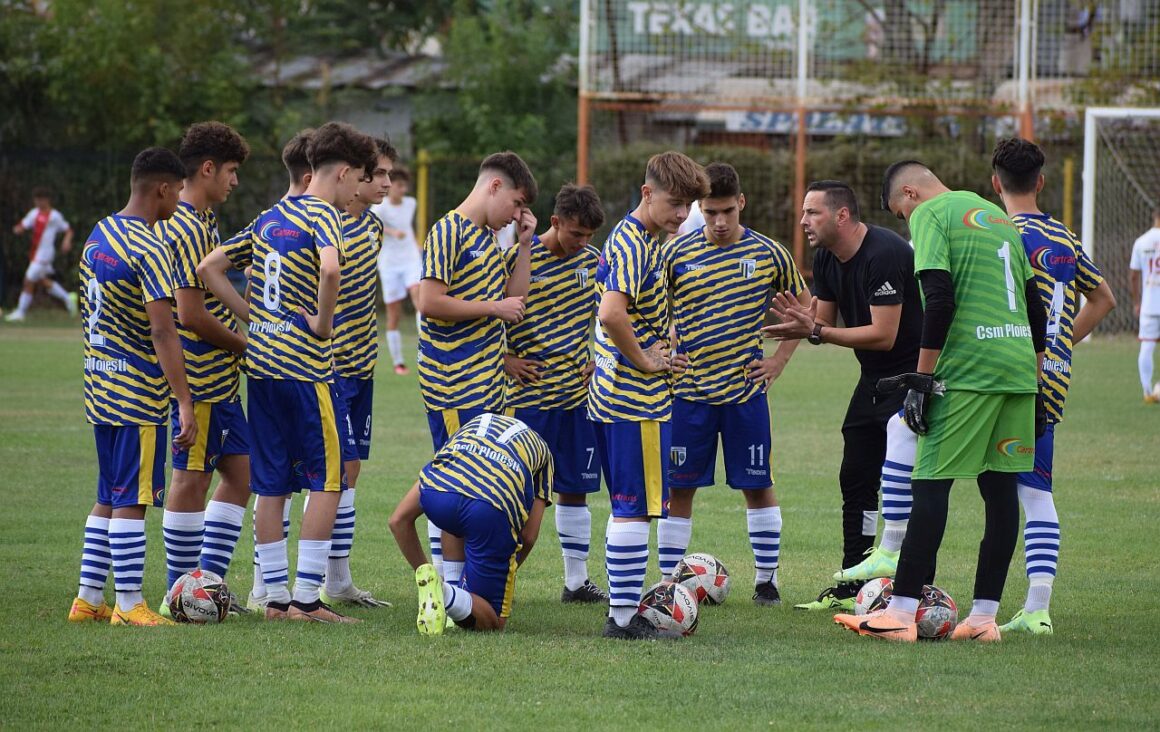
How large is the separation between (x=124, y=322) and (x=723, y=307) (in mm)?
2999

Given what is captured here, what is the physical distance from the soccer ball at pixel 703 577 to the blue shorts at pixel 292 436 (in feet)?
6.04

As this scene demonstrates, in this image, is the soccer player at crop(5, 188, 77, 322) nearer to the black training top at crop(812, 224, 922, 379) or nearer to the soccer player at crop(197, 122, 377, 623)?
the soccer player at crop(197, 122, 377, 623)

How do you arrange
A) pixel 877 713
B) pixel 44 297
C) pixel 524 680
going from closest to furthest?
pixel 877 713 < pixel 524 680 < pixel 44 297

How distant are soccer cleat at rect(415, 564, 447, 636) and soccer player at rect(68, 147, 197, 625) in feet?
4.11

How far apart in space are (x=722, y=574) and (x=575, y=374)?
4.32 ft

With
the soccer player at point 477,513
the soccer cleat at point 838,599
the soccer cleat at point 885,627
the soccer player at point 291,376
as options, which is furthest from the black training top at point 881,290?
the soccer player at point 291,376

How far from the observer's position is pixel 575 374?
307 inches

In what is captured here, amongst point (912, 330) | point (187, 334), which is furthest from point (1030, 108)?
point (187, 334)

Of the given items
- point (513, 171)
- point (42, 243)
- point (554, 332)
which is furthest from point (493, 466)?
point (42, 243)

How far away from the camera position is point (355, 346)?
25.3 feet

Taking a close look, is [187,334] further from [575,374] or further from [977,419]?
[977,419]

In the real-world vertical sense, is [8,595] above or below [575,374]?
below

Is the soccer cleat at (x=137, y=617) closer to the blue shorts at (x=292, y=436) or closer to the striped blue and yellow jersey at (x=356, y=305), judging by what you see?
the blue shorts at (x=292, y=436)

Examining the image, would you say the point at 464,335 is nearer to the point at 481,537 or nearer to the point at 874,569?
the point at 481,537
